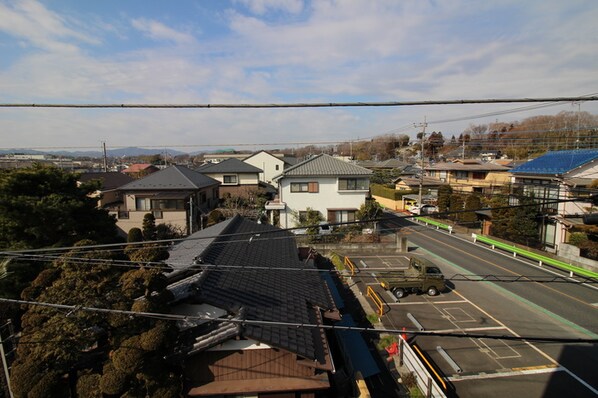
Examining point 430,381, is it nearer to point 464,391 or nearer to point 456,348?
point 464,391

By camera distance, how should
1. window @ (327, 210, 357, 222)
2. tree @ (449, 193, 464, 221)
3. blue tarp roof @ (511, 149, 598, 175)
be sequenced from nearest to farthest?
blue tarp roof @ (511, 149, 598, 175)
window @ (327, 210, 357, 222)
tree @ (449, 193, 464, 221)

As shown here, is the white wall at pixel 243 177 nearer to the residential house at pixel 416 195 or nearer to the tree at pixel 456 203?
the residential house at pixel 416 195

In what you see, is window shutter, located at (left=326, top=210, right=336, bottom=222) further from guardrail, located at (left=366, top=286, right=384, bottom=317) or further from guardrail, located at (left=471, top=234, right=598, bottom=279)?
guardrail, located at (left=471, top=234, right=598, bottom=279)

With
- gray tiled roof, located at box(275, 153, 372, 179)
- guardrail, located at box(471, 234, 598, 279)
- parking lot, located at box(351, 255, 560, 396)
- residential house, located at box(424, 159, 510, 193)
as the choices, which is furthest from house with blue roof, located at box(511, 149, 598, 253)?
gray tiled roof, located at box(275, 153, 372, 179)

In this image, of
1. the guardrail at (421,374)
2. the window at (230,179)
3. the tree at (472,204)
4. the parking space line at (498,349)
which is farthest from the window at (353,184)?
the guardrail at (421,374)

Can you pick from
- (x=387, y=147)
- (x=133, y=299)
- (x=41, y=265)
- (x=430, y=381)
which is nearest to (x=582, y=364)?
(x=430, y=381)

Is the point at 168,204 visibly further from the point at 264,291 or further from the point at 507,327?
the point at 507,327
